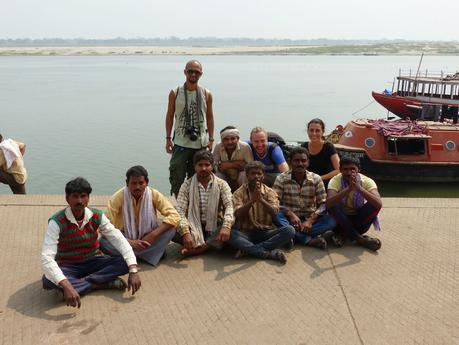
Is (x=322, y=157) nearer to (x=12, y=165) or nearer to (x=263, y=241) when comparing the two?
(x=263, y=241)

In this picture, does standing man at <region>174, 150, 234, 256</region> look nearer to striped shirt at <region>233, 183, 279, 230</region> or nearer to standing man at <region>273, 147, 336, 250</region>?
striped shirt at <region>233, 183, 279, 230</region>

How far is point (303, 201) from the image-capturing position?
4.97 metres

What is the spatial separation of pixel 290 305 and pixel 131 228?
5.10 feet

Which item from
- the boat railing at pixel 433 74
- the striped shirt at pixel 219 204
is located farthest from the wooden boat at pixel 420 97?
the striped shirt at pixel 219 204

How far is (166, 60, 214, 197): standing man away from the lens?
221 inches

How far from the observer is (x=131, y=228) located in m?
4.41

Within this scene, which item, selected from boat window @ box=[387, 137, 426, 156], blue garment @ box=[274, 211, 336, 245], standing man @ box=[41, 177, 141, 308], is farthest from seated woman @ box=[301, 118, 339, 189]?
boat window @ box=[387, 137, 426, 156]

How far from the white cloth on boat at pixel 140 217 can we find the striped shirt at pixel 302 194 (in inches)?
50.6

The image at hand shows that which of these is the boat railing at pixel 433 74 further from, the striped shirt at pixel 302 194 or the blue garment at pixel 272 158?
the striped shirt at pixel 302 194

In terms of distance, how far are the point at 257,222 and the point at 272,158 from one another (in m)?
1.05

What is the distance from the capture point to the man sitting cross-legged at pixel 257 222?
455cm

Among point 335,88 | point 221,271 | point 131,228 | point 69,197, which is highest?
point 69,197

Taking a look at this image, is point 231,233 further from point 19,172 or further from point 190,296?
point 19,172


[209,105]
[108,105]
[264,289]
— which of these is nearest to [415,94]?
[108,105]
